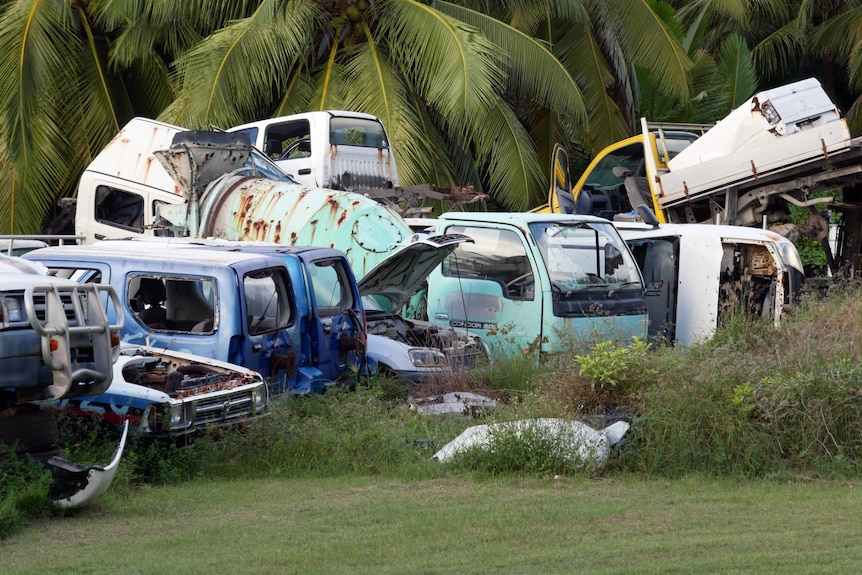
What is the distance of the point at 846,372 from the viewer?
27.8ft

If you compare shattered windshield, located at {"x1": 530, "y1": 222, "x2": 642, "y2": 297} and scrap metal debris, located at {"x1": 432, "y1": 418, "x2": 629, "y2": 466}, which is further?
shattered windshield, located at {"x1": 530, "y1": 222, "x2": 642, "y2": 297}

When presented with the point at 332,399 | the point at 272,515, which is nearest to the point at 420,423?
the point at 332,399

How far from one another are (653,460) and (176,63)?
13.3 m

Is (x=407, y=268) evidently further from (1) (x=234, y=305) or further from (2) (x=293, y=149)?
(2) (x=293, y=149)

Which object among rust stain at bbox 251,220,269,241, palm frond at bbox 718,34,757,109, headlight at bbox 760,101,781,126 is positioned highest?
palm frond at bbox 718,34,757,109

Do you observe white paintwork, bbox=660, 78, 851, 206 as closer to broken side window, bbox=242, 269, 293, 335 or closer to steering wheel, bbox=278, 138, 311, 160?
steering wheel, bbox=278, 138, 311, 160

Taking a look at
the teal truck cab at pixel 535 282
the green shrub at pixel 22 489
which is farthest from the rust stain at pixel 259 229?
the green shrub at pixel 22 489

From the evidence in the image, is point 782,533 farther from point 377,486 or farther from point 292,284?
point 292,284

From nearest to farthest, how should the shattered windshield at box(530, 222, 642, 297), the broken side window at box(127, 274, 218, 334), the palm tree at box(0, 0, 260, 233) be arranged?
the broken side window at box(127, 274, 218, 334), the shattered windshield at box(530, 222, 642, 297), the palm tree at box(0, 0, 260, 233)

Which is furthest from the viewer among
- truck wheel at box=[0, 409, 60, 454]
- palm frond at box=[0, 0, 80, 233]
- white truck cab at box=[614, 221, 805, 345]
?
palm frond at box=[0, 0, 80, 233]

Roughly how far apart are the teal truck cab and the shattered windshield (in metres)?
0.01

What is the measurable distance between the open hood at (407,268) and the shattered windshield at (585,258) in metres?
0.86

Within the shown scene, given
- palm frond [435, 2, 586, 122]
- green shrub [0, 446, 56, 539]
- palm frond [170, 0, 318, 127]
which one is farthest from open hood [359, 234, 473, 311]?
palm frond [435, 2, 586, 122]

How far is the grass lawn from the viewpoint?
5777 millimetres
